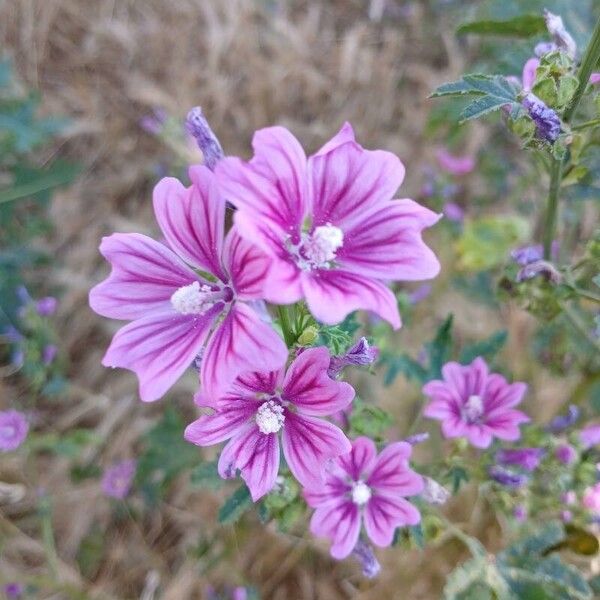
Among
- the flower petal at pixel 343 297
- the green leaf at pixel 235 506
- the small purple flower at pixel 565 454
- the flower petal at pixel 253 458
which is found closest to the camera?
the flower petal at pixel 343 297

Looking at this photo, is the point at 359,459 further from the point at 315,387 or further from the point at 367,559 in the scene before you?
the point at 315,387

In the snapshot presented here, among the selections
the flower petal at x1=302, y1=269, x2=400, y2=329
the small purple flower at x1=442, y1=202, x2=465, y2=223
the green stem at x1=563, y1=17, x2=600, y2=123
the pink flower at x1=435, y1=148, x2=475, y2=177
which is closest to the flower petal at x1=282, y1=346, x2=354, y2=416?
the flower petal at x1=302, y1=269, x2=400, y2=329

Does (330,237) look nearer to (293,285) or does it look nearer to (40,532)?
(293,285)

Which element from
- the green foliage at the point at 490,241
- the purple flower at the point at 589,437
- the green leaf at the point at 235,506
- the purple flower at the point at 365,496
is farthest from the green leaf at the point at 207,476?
the green foliage at the point at 490,241

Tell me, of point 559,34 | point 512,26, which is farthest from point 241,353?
point 512,26

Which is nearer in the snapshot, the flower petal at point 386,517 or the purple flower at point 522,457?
the flower petal at point 386,517

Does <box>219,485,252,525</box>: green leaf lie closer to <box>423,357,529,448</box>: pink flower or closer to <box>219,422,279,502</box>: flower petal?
<box>219,422,279,502</box>: flower petal

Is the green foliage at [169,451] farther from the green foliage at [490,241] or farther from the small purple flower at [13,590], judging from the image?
the green foliage at [490,241]
